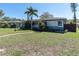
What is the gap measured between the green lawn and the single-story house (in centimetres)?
22

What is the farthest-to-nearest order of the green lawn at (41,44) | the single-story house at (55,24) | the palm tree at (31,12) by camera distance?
1. the single-story house at (55,24)
2. the palm tree at (31,12)
3. the green lawn at (41,44)

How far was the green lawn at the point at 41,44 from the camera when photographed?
695 centimetres

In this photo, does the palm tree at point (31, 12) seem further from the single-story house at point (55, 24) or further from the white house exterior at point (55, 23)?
the white house exterior at point (55, 23)

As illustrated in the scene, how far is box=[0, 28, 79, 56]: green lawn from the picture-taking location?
6.95 meters

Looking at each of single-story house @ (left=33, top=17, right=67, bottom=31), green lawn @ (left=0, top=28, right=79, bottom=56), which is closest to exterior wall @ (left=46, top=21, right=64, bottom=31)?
single-story house @ (left=33, top=17, right=67, bottom=31)

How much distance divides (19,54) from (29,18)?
1.86m

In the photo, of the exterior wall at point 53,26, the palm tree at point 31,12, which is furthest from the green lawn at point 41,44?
the palm tree at point 31,12

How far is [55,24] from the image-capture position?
886cm

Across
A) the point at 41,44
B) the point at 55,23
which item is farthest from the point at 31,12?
the point at 55,23

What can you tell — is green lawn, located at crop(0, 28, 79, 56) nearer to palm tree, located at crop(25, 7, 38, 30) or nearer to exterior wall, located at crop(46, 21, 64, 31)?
exterior wall, located at crop(46, 21, 64, 31)

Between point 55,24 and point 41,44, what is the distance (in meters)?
1.24

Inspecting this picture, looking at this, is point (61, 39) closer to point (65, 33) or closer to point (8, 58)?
point (65, 33)

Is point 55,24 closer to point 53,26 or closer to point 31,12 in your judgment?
point 53,26

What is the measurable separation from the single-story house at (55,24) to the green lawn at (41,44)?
217mm
